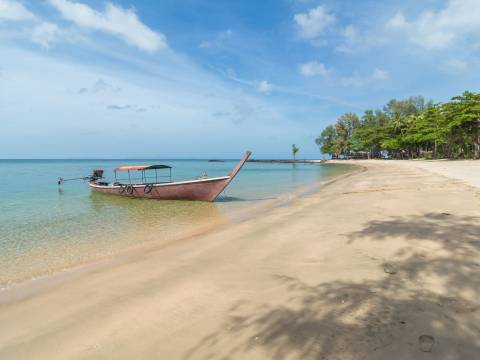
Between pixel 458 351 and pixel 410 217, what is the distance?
242 inches

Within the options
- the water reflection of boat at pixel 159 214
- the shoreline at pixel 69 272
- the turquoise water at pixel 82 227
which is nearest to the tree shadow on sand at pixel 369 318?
the shoreline at pixel 69 272

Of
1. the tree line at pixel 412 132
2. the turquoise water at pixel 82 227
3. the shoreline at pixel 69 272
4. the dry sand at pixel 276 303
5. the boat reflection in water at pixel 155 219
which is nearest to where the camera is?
the dry sand at pixel 276 303

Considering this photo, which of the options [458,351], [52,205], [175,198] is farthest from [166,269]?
[52,205]

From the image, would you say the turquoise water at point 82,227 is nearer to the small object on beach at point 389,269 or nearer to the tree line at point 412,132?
the small object on beach at point 389,269

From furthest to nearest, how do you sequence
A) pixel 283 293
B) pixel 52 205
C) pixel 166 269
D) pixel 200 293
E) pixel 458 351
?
pixel 52 205 < pixel 166 269 < pixel 200 293 < pixel 283 293 < pixel 458 351

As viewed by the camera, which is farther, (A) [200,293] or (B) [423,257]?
(B) [423,257]

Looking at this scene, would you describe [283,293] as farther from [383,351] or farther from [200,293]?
[383,351]

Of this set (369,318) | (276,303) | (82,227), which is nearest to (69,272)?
(276,303)

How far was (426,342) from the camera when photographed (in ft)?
9.43

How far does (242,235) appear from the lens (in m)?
8.21

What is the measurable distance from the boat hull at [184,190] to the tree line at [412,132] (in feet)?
123

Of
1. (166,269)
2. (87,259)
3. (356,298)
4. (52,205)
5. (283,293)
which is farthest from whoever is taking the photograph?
(52,205)

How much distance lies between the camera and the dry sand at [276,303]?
3039 millimetres

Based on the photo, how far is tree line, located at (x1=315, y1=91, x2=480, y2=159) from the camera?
40.3 meters
